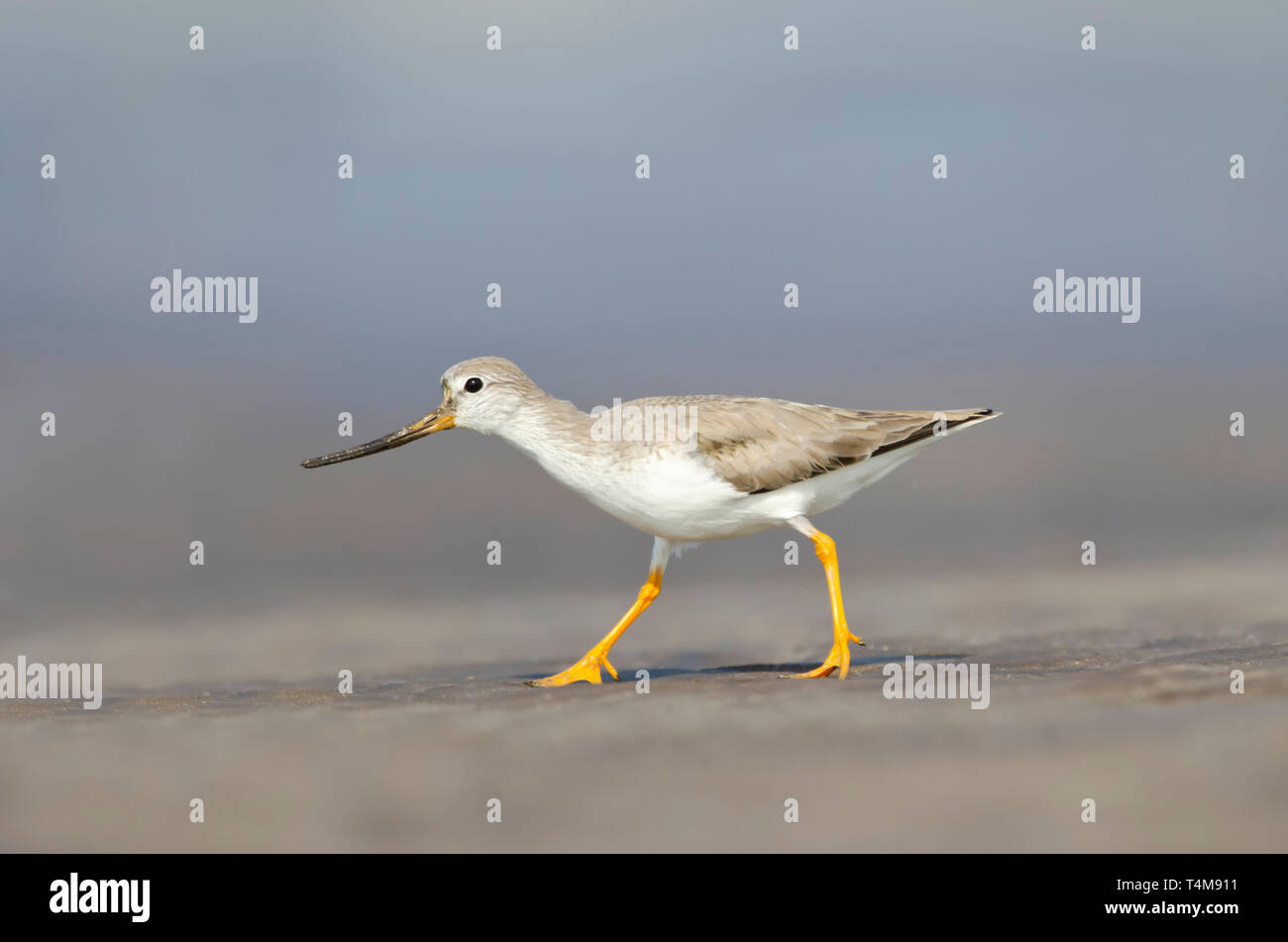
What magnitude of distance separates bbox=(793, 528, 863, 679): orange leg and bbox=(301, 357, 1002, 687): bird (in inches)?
0.4

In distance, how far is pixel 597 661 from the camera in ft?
38.7

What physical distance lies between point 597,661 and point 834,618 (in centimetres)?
200

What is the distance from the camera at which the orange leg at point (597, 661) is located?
11.5 meters

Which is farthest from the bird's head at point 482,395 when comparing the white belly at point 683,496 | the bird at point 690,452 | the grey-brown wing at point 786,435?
the grey-brown wing at point 786,435

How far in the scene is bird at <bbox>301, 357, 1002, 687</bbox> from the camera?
11117mm

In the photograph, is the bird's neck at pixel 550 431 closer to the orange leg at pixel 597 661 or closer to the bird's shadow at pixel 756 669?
the orange leg at pixel 597 661

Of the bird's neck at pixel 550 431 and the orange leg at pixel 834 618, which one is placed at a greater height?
the bird's neck at pixel 550 431

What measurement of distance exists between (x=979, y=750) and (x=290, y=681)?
6.58 metres

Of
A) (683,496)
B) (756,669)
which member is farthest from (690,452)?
(756,669)

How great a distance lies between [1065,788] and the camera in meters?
8.45

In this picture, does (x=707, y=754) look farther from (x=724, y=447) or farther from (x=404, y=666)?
(x=404, y=666)

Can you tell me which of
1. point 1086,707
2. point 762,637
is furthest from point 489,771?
point 762,637

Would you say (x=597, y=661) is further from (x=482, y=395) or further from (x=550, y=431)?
(x=482, y=395)

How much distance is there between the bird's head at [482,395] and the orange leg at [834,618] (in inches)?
103
